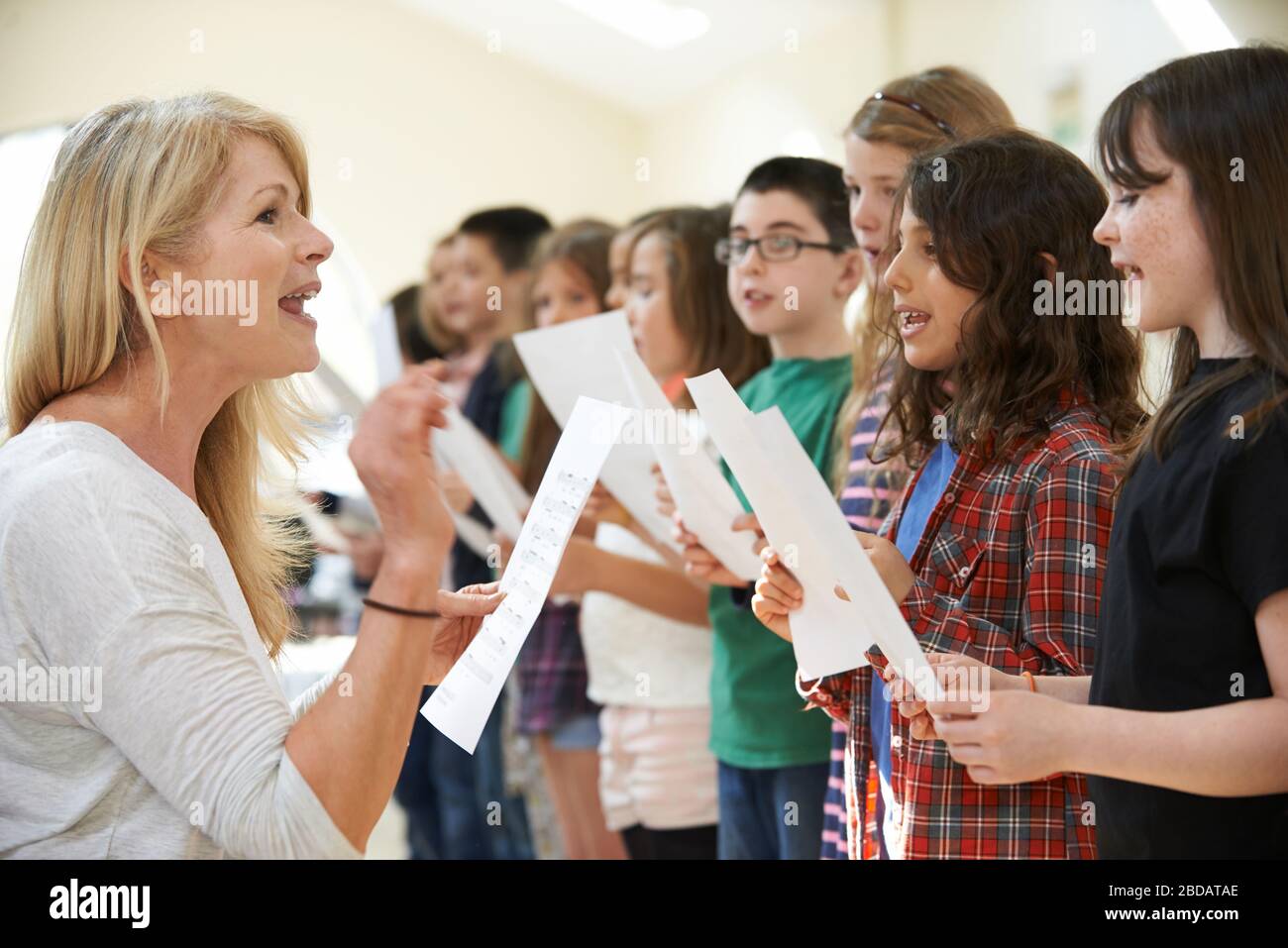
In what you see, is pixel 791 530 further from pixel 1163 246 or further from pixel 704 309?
pixel 704 309

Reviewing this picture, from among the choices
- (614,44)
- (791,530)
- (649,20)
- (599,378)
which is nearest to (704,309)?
(599,378)

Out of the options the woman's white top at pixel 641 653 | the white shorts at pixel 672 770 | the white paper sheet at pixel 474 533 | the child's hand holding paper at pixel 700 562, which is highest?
the white paper sheet at pixel 474 533

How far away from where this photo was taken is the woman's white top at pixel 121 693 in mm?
983

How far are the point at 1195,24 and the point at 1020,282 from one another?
5.94 ft

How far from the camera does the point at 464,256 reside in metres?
3.25

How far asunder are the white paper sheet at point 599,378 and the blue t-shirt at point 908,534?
0.45 m

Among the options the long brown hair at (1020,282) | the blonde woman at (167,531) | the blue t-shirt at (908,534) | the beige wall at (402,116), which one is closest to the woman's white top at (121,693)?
the blonde woman at (167,531)

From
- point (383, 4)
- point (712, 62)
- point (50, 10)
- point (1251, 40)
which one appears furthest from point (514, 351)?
point (383, 4)

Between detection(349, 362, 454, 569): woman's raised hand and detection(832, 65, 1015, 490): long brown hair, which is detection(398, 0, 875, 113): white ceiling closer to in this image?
detection(832, 65, 1015, 490): long brown hair

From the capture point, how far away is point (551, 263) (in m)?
2.68

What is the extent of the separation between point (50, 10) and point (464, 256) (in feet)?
6.93

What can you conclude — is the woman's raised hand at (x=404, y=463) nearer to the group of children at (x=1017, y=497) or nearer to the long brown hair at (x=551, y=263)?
the group of children at (x=1017, y=497)

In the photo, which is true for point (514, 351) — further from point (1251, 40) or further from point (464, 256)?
point (1251, 40)

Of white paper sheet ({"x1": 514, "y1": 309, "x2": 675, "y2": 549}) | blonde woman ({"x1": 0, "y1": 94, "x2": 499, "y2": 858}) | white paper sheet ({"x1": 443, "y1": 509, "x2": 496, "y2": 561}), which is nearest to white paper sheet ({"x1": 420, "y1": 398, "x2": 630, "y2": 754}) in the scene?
blonde woman ({"x1": 0, "y1": 94, "x2": 499, "y2": 858})
